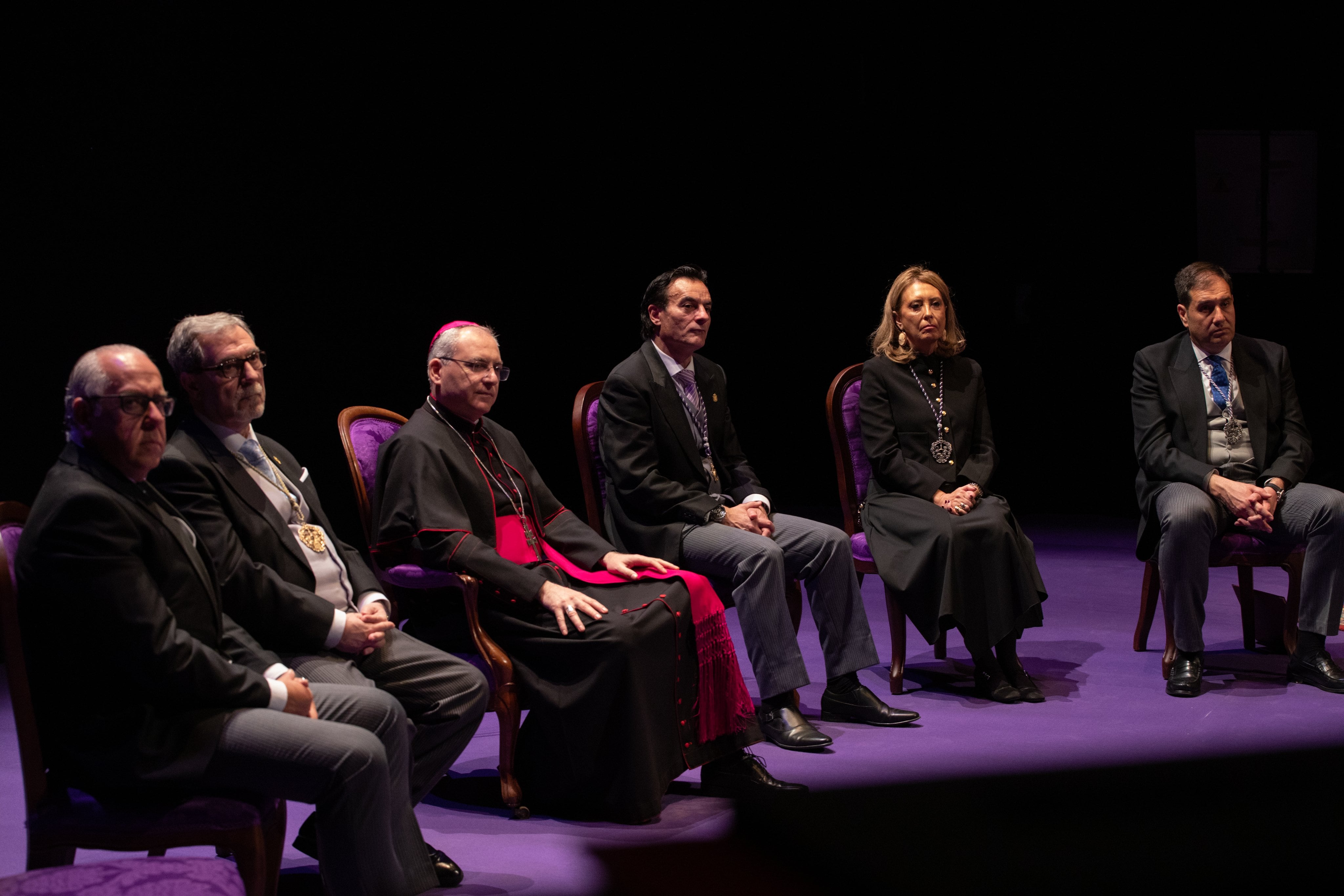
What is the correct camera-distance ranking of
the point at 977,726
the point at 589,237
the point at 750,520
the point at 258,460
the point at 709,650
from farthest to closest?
the point at 589,237 < the point at 750,520 < the point at 977,726 < the point at 709,650 < the point at 258,460

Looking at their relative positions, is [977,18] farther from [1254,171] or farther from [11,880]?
[11,880]

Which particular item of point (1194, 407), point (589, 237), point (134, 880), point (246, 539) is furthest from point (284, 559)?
point (589, 237)

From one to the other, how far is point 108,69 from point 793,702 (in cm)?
352

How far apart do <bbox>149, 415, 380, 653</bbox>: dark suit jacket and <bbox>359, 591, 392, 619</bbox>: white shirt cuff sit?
0.12m

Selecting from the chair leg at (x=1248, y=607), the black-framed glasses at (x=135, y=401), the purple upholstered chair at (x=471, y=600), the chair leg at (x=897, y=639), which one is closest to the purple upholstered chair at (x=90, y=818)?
the black-framed glasses at (x=135, y=401)

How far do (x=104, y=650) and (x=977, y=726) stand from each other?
2486 millimetres

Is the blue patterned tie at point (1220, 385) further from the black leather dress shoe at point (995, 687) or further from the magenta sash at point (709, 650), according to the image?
the magenta sash at point (709, 650)

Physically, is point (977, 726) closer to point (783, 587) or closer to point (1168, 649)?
point (783, 587)

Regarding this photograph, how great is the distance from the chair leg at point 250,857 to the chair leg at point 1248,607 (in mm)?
3650

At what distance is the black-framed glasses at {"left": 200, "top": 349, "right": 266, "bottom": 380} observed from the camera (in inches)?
99.3

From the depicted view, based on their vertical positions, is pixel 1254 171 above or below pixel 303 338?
above

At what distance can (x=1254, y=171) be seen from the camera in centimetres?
697

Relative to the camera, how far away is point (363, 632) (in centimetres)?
252

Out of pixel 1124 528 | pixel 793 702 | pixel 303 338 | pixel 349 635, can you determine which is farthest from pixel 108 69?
pixel 1124 528
